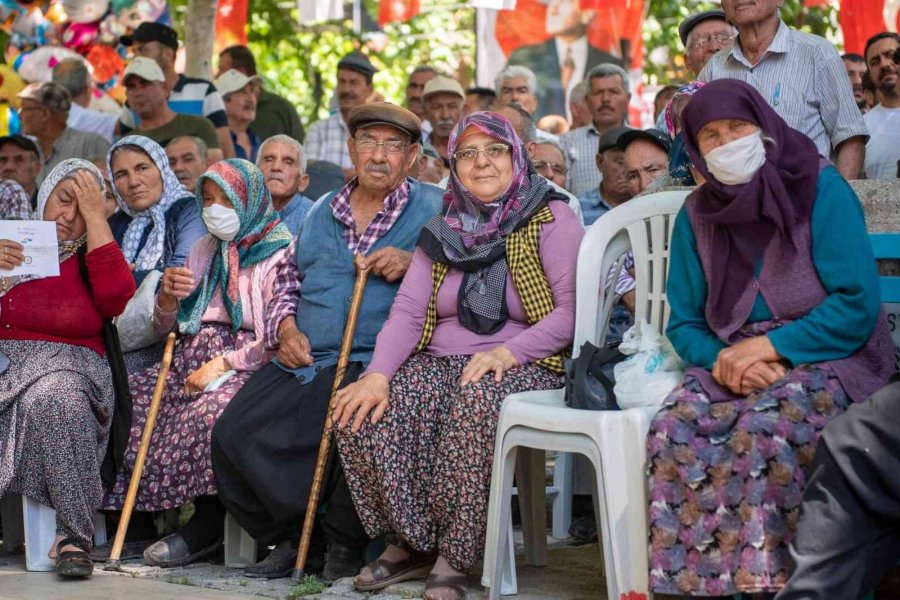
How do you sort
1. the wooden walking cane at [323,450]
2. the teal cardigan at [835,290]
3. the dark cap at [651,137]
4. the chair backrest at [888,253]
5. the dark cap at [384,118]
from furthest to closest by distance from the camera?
the dark cap at [651,137] < the dark cap at [384,118] < the wooden walking cane at [323,450] < the chair backrest at [888,253] < the teal cardigan at [835,290]

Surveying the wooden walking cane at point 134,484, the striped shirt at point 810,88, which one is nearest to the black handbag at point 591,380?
the striped shirt at point 810,88

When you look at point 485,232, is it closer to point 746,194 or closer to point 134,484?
point 746,194

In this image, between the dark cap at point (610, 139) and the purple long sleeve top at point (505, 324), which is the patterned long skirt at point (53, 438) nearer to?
the purple long sleeve top at point (505, 324)

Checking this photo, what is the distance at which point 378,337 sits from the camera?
197 inches

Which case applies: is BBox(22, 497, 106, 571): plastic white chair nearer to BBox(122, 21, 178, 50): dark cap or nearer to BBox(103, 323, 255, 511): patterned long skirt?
BBox(103, 323, 255, 511): patterned long skirt

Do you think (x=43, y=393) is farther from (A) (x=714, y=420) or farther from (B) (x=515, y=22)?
(B) (x=515, y=22)

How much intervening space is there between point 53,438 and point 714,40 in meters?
3.77

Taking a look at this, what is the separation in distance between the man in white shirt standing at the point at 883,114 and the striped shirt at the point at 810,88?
82 cm

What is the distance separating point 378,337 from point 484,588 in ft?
3.34

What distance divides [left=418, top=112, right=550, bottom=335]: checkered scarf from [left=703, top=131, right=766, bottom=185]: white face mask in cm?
103

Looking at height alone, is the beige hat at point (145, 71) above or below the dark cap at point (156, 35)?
below

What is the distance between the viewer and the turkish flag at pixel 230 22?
1370 centimetres

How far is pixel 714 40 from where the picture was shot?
22.0ft

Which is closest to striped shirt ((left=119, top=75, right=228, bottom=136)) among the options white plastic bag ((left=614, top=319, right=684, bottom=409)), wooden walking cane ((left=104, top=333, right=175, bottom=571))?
wooden walking cane ((left=104, top=333, right=175, bottom=571))
